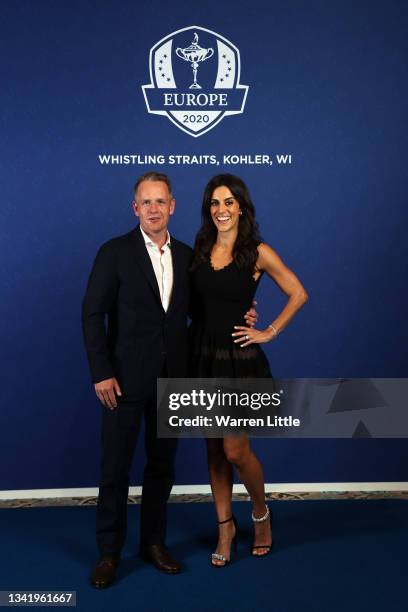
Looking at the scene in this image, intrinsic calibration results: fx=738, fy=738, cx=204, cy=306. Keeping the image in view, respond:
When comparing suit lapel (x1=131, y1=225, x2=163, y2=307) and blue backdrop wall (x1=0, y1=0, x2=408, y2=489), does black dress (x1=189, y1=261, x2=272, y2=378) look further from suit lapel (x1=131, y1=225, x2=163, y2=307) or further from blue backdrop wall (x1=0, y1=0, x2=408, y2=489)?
blue backdrop wall (x1=0, y1=0, x2=408, y2=489)

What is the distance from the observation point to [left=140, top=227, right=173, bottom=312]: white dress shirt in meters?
2.91

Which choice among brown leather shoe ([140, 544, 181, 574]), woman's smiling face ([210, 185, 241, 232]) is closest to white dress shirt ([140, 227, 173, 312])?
woman's smiling face ([210, 185, 241, 232])

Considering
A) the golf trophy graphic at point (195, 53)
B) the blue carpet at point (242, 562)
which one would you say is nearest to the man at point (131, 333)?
the blue carpet at point (242, 562)

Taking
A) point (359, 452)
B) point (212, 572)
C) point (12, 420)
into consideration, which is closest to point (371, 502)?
point (359, 452)

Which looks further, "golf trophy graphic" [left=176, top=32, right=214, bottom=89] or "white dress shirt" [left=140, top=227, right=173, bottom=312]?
"golf trophy graphic" [left=176, top=32, right=214, bottom=89]

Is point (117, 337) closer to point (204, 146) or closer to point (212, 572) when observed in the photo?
point (212, 572)

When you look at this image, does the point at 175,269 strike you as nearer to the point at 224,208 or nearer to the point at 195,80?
the point at 224,208

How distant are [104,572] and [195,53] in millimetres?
2478

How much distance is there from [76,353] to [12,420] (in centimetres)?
49

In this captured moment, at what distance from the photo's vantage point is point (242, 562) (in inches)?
123

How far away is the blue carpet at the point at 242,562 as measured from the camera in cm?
282

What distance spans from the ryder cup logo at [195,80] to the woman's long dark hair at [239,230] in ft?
2.82

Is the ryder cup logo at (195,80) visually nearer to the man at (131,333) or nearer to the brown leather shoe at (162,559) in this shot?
the man at (131,333)

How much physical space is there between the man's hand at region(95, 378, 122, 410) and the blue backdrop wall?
3.21 ft
